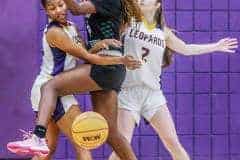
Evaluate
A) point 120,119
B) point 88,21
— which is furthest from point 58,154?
point 88,21

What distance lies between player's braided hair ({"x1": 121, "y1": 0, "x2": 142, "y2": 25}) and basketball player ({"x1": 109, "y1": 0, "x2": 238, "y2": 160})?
221 mm

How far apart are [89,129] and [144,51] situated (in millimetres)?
901

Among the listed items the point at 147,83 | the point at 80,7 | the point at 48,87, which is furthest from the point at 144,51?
the point at 48,87

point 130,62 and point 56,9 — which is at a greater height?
point 56,9

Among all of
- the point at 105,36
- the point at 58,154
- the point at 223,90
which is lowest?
the point at 58,154

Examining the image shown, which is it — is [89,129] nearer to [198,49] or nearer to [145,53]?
[145,53]

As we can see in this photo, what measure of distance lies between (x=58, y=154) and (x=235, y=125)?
5.94 feet

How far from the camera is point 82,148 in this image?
7.29 metres

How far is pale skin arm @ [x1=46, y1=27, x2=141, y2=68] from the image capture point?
6.92 meters

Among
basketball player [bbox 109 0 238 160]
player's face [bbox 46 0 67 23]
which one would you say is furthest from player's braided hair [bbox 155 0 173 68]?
player's face [bbox 46 0 67 23]

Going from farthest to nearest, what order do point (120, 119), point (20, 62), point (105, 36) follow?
point (20, 62) < point (120, 119) < point (105, 36)

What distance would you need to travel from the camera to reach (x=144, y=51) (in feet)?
24.9

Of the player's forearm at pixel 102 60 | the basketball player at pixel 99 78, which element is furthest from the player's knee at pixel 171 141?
the player's forearm at pixel 102 60

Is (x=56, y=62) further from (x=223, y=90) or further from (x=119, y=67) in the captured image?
(x=223, y=90)
